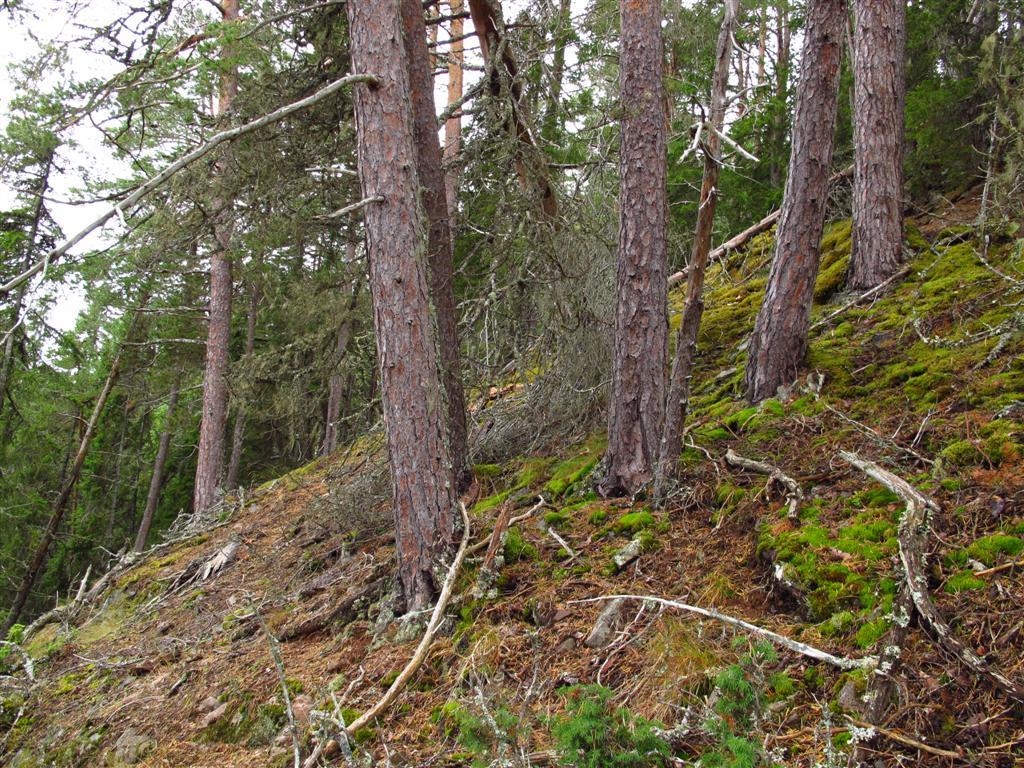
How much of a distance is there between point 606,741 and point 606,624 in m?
1.05

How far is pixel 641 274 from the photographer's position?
4.71 metres

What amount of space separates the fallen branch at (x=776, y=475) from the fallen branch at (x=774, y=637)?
91 cm

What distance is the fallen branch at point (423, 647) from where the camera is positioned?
3379 mm

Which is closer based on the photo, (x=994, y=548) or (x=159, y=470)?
(x=994, y=548)

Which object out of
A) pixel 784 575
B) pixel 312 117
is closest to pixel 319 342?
pixel 312 117

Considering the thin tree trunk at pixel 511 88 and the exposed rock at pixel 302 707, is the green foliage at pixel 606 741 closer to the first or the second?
the exposed rock at pixel 302 707

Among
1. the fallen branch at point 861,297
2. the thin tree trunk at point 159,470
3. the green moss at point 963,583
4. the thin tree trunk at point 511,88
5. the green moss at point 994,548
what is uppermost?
the thin tree trunk at point 511,88

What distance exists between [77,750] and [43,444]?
14556 mm

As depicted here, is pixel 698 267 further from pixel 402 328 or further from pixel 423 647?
pixel 423 647

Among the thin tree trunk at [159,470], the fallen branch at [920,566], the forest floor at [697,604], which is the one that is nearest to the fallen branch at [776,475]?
the forest floor at [697,604]

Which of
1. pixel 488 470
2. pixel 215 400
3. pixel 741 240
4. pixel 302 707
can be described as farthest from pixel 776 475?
pixel 215 400

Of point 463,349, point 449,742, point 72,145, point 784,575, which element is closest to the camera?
point 449,742

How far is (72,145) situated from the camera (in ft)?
30.4

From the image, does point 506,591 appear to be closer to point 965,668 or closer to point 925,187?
point 965,668
